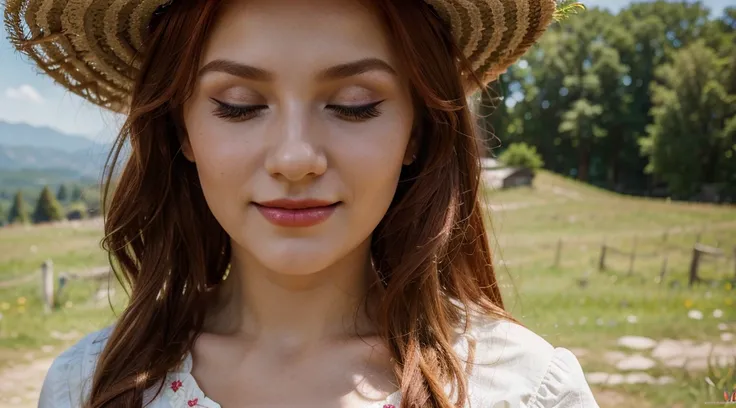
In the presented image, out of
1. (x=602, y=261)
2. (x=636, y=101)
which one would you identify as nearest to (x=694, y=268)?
(x=602, y=261)

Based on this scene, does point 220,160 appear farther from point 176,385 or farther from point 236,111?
point 176,385

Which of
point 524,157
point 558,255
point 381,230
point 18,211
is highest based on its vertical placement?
point 381,230

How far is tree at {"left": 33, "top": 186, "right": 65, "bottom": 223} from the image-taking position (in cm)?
357

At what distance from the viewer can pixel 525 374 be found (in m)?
1.12

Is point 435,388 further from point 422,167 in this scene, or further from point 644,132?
point 644,132

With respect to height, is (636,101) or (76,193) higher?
(636,101)

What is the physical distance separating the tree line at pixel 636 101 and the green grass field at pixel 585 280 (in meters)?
0.25

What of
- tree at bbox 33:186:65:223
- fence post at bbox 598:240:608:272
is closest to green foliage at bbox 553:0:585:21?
fence post at bbox 598:240:608:272

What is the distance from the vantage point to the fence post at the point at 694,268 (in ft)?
11.7

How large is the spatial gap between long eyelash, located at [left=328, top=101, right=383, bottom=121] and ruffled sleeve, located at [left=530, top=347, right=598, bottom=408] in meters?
0.57

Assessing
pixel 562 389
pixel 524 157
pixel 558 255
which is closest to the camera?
pixel 562 389

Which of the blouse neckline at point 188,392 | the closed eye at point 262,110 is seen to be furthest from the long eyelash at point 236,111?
the blouse neckline at point 188,392

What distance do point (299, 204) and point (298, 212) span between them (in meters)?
0.02

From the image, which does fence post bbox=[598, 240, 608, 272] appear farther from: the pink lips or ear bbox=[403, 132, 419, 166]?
the pink lips
